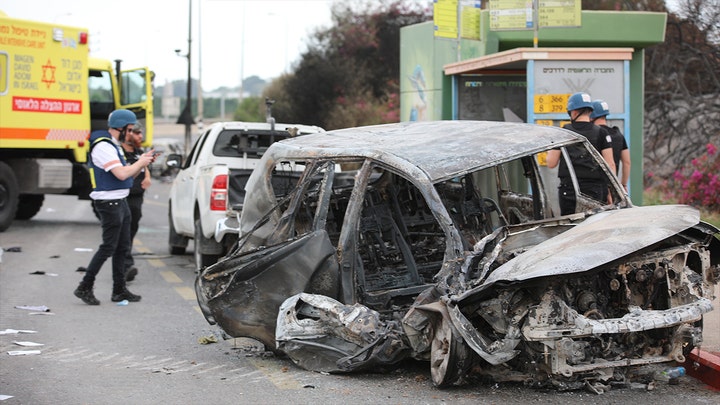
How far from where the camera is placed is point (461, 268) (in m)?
5.99

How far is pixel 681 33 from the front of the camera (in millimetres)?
19859

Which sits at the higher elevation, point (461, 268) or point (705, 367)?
point (461, 268)

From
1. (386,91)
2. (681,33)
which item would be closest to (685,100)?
(681,33)

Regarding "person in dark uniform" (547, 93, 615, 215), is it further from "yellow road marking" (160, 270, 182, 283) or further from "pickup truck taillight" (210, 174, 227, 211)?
"yellow road marking" (160, 270, 182, 283)

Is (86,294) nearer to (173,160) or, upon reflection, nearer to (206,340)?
(206,340)

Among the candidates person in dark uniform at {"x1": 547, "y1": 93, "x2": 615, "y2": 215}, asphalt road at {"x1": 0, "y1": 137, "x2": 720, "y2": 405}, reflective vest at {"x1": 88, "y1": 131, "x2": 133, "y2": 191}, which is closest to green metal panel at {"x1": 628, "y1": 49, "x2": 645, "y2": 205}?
person in dark uniform at {"x1": 547, "y1": 93, "x2": 615, "y2": 215}

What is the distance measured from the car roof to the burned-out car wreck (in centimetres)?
2

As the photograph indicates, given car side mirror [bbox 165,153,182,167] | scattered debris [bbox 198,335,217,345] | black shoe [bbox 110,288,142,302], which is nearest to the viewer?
scattered debris [bbox 198,335,217,345]

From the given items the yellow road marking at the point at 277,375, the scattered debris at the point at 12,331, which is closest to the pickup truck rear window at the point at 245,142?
the scattered debris at the point at 12,331

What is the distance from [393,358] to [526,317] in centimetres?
102

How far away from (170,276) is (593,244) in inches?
290

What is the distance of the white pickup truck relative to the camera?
11172 mm

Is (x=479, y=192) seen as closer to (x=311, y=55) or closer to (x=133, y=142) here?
(x=133, y=142)

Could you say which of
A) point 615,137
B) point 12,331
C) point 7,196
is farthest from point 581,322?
point 7,196
